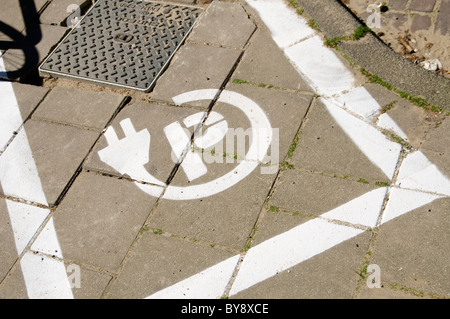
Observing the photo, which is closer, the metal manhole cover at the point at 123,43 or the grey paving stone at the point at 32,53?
the metal manhole cover at the point at 123,43

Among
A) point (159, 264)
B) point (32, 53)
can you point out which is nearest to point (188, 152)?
point (159, 264)

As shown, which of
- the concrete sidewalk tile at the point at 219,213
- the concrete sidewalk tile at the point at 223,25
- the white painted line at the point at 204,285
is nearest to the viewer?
the white painted line at the point at 204,285

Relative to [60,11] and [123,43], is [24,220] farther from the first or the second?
[60,11]

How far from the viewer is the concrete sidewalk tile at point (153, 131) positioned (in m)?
4.05

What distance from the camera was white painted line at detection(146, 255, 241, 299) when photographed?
3357 millimetres

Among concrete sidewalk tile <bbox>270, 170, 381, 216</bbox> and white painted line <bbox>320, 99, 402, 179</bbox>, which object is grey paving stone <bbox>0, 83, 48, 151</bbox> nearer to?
concrete sidewalk tile <bbox>270, 170, 381, 216</bbox>

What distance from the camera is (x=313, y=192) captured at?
3750 millimetres

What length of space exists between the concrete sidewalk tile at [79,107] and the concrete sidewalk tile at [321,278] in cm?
192

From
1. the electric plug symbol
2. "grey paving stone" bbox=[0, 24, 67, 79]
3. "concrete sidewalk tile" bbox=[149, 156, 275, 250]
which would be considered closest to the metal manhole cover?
"grey paving stone" bbox=[0, 24, 67, 79]

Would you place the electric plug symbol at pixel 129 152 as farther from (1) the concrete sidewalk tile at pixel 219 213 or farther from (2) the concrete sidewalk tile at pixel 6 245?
(2) the concrete sidewalk tile at pixel 6 245

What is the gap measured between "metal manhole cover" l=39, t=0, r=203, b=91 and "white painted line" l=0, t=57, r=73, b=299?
64 centimetres

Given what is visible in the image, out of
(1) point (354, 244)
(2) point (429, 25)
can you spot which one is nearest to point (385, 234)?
(1) point (354, 244)

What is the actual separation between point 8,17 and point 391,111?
379cm

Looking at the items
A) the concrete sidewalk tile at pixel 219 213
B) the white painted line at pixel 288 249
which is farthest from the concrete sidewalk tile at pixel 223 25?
the white painted line at pixel 288 249
